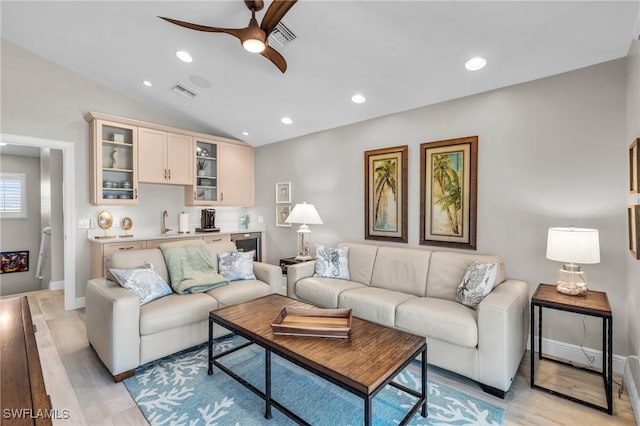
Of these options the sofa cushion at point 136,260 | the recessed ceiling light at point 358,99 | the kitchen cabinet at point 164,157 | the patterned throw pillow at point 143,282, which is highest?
the recessed ceiling light at point 358,99

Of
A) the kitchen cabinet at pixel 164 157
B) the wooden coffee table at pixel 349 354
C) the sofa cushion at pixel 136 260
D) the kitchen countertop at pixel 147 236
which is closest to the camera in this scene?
the wooden coffee table at pixel 349 354

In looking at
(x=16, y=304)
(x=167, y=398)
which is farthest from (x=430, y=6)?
(x=167, y=398)

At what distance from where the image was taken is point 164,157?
4.57 m

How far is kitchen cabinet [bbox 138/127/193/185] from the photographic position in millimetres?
4371

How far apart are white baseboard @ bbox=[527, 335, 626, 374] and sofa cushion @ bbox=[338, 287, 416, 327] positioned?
1.23m

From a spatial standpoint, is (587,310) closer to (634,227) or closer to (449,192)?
(634,227)

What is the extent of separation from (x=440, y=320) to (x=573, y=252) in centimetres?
106

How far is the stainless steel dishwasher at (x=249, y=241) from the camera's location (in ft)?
16.9

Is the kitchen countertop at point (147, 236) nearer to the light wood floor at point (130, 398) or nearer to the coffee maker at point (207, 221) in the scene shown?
the coffee maker at point (207, 221)

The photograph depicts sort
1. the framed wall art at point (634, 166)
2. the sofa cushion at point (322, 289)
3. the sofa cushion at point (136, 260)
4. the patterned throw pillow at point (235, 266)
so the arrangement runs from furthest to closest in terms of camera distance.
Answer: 1. the patterned throw pillow at point (235, 266)
2. the sofa cushion at point (322, 289)
3. the sofa cushion at point (136, 260)
4. the framed wall art at point (634, 166)

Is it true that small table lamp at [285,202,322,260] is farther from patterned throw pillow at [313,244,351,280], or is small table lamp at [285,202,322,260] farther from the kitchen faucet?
the kitchen faucet

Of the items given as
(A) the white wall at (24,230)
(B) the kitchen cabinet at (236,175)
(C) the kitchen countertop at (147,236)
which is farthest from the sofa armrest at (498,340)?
(A) the white wall at (24,230)

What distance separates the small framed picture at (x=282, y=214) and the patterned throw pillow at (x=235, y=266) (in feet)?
5.16

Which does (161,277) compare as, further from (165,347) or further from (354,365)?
(354,365)
